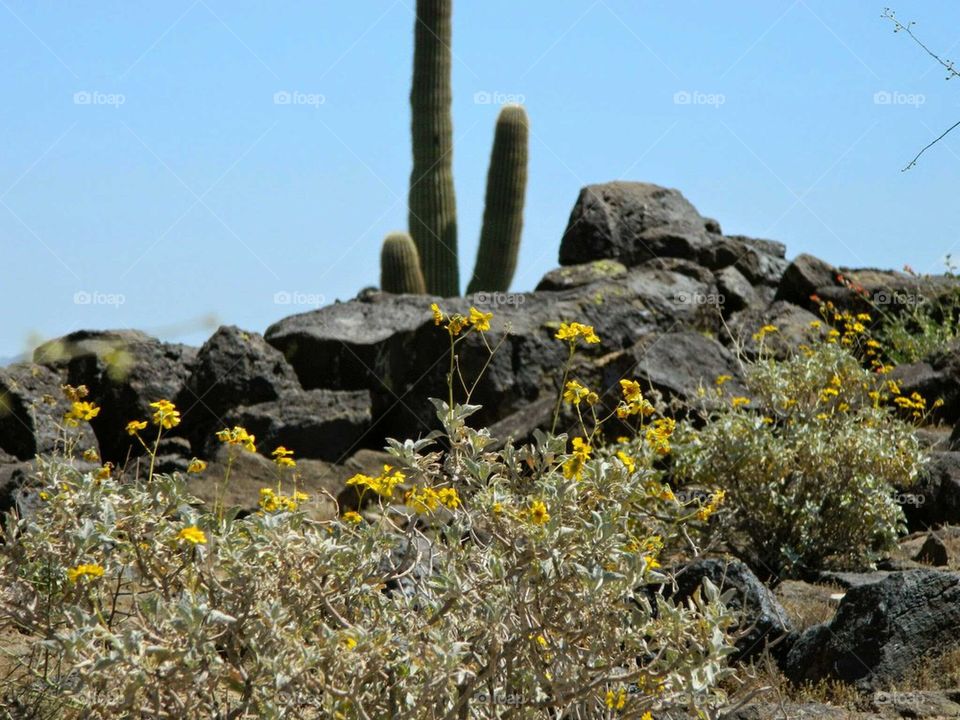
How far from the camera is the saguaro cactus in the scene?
1656cm

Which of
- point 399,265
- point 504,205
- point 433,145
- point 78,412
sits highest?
point 433,145

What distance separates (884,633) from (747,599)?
59cm

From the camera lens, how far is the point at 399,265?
16547mm

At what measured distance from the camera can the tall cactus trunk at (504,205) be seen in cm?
1691

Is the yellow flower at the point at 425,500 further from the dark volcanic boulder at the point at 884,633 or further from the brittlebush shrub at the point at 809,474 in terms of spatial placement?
the brittlebush shrub at the point at 809,474

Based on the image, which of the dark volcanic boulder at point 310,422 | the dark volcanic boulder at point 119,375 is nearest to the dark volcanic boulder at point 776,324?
the dark volcanic boulder at point 310,422

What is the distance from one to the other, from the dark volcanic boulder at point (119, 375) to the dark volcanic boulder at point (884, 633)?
654 centimetres

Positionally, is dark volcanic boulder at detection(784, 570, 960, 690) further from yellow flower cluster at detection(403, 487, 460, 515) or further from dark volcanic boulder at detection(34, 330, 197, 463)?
dark volcanic boulder at detection(34, 330, 197, 463)

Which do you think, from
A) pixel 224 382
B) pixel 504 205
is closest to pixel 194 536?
pixel 224 382

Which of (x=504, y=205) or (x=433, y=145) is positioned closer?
(x=504, y=205)

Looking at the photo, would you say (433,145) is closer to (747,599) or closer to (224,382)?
(224,382)

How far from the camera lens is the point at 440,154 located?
58.7 ft

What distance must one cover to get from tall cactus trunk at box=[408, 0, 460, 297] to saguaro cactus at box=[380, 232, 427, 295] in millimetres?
933

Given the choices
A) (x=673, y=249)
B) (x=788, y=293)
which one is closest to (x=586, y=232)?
(x=673, y=249)
